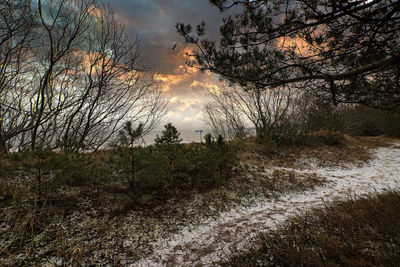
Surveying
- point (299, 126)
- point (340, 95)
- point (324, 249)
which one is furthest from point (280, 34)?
point (299, 126)

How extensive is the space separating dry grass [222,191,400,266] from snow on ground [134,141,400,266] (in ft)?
0.85

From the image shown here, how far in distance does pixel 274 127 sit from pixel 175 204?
7.31 m

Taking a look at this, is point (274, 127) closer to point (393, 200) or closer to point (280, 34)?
point (393, 200)

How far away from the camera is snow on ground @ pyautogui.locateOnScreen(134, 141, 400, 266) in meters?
1.75

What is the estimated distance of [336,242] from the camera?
149cm

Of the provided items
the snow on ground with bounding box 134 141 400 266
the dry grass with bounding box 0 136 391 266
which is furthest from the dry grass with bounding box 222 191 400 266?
the dry grass with bounding box 0 136 391 266

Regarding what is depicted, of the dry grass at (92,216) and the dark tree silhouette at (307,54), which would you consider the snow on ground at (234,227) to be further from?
the dark tree silhouette at (307,54)

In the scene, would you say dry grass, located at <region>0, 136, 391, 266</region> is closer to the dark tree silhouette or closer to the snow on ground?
the snow on ground

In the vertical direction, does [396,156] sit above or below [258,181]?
below

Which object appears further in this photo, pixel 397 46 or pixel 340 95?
pixel 340 95

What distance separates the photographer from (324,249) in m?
1.48

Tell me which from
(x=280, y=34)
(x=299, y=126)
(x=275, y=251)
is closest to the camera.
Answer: (x=275, y=251)

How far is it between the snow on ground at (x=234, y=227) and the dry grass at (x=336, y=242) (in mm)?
258

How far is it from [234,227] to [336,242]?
117cm
